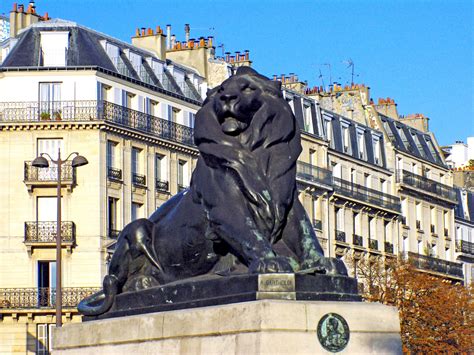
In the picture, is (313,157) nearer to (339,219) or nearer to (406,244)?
(339,219)

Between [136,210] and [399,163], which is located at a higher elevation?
[399,163]

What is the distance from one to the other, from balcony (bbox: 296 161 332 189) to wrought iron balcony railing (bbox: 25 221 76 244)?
17154mm

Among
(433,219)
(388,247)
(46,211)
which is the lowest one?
(46,211)

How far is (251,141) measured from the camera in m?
12.7

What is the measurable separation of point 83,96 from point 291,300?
172 ft

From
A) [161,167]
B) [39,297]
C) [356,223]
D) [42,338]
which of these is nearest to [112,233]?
[39,297]

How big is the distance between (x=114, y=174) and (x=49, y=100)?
3969mm

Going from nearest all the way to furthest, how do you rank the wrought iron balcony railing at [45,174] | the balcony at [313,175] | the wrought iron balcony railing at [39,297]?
1. the wrought iron balcony railing at [39,297]
2. the wrought iron balcony railing at [45,174]
3. the balcony at [313,175]

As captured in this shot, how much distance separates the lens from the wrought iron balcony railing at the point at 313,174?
3081 inches

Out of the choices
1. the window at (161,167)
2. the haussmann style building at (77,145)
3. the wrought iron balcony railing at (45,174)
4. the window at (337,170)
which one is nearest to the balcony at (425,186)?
the window at (337,170)

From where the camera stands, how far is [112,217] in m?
64.1

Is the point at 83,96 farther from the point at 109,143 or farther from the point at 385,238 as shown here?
the point at 385,238

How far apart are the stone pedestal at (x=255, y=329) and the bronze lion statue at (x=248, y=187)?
50 centimetres

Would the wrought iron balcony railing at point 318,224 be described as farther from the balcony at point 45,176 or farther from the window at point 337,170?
the balcony at point 45,176
